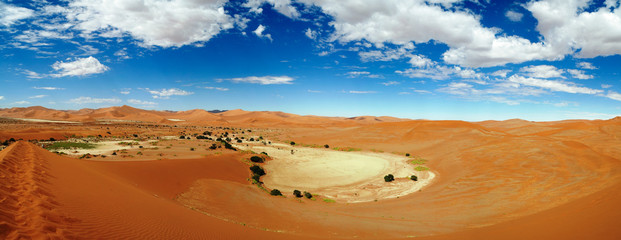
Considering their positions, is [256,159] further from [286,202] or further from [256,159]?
[286,202]

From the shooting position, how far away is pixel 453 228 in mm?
11125

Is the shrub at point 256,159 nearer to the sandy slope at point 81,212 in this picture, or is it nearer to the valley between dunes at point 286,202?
the valley between dunes at point 286,202

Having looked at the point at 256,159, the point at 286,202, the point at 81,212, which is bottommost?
the point at 286,202

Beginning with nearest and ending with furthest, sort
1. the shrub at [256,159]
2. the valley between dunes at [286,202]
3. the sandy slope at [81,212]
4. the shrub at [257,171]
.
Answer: the sandy slope at [81,212] → the valley between dunes at [286,202] → the shrub at [257,171] → the shrub at [256,159]

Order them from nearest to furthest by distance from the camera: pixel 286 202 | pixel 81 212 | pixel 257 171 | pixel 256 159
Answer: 1. pixel 81 212
2. pixel 286 202
3. pixel 257 171
4. pixel 256 159

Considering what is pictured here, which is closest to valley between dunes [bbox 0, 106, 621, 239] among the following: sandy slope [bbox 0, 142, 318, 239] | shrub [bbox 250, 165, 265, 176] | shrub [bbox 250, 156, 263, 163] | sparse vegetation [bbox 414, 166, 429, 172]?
sandy slope [bbox 0, 142, 318, 239]

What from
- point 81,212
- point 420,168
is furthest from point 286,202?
point 420,168

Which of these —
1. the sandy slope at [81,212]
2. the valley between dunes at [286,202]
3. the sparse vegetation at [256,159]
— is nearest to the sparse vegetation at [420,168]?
the valley between dunes at [286,202]

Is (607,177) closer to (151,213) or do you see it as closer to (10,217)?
(151,213)

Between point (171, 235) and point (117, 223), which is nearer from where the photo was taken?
point (117, 223)

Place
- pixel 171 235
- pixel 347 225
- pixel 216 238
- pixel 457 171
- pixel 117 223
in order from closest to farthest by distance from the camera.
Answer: pixel 117 223 → pixel 171 235 → pixel 216 238 → pixel 347 225 → pixel 457 171

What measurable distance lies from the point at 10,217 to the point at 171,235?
11.0ft

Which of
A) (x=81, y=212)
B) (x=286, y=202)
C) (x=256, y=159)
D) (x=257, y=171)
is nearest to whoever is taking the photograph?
(x=81, y=212)

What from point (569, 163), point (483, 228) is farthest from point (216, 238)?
point (569, 163)
